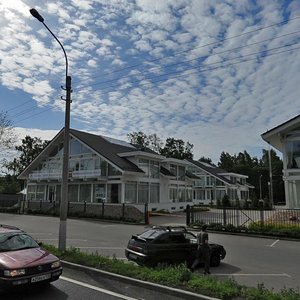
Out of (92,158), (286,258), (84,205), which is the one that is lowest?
(286,258)

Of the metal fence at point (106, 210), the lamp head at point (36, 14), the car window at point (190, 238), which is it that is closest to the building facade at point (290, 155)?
the metal fence at point (106, 210)

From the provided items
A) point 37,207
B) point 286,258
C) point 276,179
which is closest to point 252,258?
point 286,258

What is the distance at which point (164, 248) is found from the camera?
11.1m

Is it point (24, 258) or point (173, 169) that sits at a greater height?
point (173, 169)

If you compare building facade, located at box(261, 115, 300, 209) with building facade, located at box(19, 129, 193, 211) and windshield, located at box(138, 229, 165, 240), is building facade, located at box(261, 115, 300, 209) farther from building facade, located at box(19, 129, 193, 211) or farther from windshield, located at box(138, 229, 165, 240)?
windshield, located at box(138, 229, 165, 240)

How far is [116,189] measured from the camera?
36.9 m

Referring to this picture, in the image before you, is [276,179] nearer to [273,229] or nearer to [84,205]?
[84,205]

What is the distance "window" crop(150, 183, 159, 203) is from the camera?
1601 inches

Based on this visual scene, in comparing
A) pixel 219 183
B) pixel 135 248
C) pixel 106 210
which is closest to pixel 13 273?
pixel 135 248

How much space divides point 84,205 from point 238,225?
59.2 feet

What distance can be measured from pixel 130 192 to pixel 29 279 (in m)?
30.0

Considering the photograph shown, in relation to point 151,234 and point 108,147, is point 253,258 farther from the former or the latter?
point 108,147

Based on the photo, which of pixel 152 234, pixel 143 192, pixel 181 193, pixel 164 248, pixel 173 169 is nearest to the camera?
pixel 164 248

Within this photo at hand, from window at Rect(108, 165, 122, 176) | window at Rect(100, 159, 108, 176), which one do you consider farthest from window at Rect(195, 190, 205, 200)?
window at Rect(108, 165, 122, 176)
